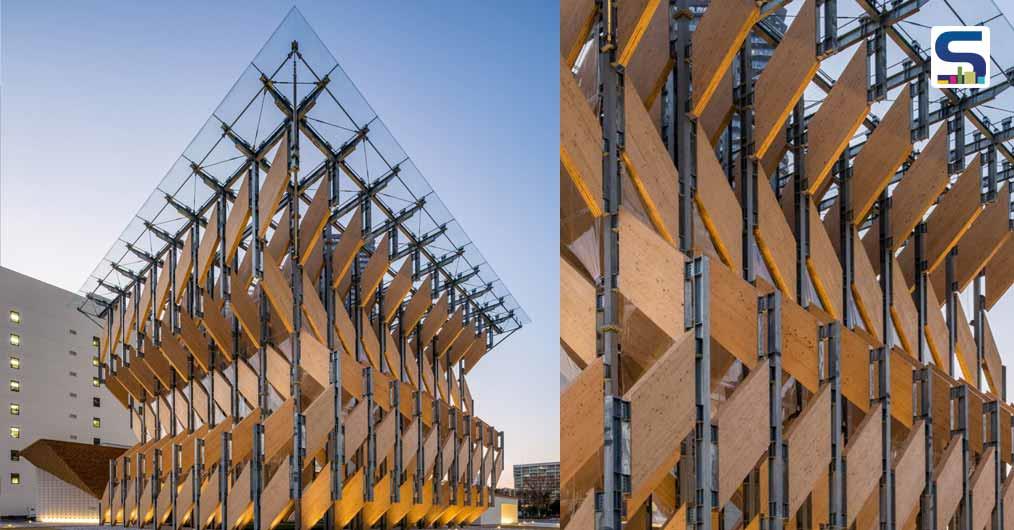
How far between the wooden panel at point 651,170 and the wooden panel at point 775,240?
2159mm

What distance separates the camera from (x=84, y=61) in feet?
24.6

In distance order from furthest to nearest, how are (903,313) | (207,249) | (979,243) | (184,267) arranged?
(184,267)
(207,249)
(979,243)
(903,313)

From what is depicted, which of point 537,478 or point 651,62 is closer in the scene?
point 537,478

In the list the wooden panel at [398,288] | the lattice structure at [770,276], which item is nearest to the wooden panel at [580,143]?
the lattice structure at [770,276]

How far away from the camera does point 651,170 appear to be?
8.88 m

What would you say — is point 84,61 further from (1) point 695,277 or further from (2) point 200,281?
(2) point 200,281

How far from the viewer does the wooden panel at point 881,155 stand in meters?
13.1

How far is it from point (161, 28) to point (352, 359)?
37.2 feet

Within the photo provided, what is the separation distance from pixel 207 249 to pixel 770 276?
50.5ft

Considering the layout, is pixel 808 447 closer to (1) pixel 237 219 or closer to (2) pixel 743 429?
(2) pixel 743 429

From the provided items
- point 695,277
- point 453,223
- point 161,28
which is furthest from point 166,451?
point 695,277

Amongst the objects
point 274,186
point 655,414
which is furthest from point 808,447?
point 274,186

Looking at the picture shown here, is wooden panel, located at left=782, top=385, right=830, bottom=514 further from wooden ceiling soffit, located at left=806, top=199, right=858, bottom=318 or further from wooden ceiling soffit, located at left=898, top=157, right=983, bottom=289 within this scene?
wooden ceiling soffit, located at left=898, top=157, right=983, bottom=289

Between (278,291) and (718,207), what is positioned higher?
(278,291)
